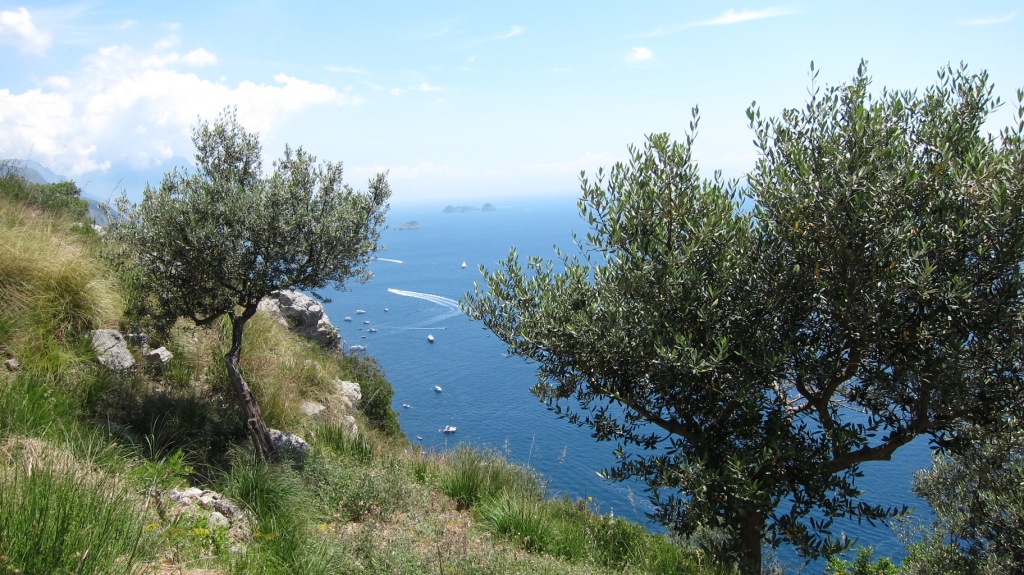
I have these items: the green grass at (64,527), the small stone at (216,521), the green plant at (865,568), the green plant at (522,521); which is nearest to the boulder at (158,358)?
the small stone at (216,521)

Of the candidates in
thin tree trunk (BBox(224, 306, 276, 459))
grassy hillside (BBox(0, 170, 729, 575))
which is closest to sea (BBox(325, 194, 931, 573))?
grassy hillside (BBox(0, 170, 729, 575))

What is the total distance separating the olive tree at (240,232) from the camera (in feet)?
29.8

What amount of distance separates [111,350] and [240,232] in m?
3.91

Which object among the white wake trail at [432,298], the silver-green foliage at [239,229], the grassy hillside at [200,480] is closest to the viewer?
the grassy hillside at [200,480]

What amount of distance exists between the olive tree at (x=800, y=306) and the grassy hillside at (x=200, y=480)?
153cm

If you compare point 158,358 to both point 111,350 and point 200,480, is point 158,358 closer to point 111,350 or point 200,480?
point 111,350

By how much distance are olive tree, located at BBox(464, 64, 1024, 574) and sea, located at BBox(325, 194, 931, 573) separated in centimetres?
97

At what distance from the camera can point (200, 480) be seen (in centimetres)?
881

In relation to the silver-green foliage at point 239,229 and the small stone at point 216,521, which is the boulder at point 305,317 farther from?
the small stone at point 216,521

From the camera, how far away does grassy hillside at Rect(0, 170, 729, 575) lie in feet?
14.4

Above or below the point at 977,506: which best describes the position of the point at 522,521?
below

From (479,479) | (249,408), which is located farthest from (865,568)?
(249,408)

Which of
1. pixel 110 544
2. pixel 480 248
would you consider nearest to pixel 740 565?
pixel 110 544

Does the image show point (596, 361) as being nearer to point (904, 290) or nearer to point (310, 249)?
point (904, 290)
